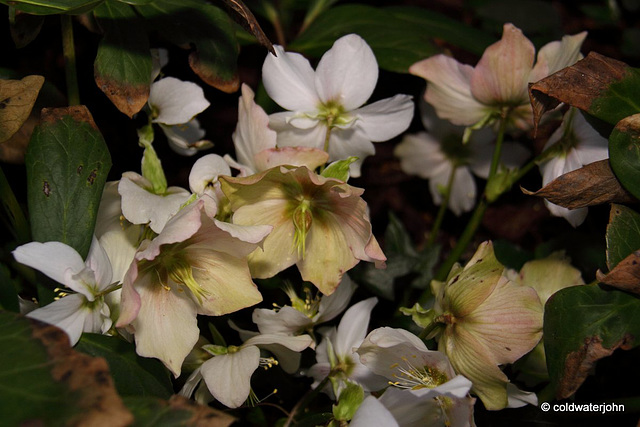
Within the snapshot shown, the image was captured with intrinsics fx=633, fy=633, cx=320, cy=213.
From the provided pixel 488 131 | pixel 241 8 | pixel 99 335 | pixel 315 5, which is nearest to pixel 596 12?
pixel 488 131

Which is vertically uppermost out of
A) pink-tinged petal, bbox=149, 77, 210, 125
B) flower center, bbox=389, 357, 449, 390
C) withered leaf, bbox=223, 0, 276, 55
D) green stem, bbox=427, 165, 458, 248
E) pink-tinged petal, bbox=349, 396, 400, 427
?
withered leaf, bbox=223, 0, 276, 55

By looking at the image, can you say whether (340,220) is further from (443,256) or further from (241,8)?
(443,256)

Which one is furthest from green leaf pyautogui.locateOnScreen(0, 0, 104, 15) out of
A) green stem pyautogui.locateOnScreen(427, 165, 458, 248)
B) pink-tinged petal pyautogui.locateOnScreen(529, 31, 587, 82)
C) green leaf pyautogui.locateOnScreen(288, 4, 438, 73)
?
green stem pyautogui.locateOnScreen(427, 165, 458, 248)

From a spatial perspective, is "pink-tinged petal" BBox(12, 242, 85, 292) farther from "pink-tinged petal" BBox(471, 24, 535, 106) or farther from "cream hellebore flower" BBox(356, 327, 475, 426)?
"pink-tinged petal" BBox(471, 24, 535, 106)

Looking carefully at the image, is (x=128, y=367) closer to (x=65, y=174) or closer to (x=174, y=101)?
(x=65, y=174)

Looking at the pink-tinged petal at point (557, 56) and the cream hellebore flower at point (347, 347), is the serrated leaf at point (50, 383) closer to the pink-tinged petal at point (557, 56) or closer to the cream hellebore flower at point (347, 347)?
the cream hellebore flower at point (347, 347)

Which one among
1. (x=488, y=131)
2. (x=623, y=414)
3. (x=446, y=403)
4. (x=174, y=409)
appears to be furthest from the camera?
(x=488, y=131)
